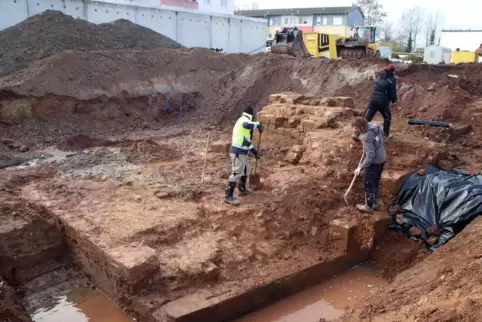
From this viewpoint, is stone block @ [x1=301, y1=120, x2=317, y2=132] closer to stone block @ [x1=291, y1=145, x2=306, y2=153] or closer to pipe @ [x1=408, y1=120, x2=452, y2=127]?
stone block @ [x1=291, y1=145, x2=306, y2=153]

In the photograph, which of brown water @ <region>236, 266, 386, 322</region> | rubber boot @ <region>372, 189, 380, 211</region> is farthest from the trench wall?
brown water @ <region>236, 266, 386, 322</region>

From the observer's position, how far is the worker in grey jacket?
21.1ft

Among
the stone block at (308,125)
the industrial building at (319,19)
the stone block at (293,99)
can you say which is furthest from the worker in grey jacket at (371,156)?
the industrial building at (319,19)

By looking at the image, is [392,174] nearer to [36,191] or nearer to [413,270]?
[413,270]

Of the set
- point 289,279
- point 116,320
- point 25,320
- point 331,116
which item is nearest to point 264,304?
point 289,279

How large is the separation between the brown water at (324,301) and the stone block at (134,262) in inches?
52.7

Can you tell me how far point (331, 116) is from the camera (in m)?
9.59

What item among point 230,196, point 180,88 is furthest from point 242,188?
point 180,88

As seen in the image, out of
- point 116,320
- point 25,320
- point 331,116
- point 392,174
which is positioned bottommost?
point 116,320

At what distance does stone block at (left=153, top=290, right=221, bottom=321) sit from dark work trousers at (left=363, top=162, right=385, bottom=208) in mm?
3155

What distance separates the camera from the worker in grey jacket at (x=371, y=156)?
6.44 m

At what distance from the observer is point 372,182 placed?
22.0 feet

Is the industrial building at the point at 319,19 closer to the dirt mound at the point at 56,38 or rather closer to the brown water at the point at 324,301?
the dirt mound at the point at 56,38

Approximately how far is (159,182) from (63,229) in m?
2.14
